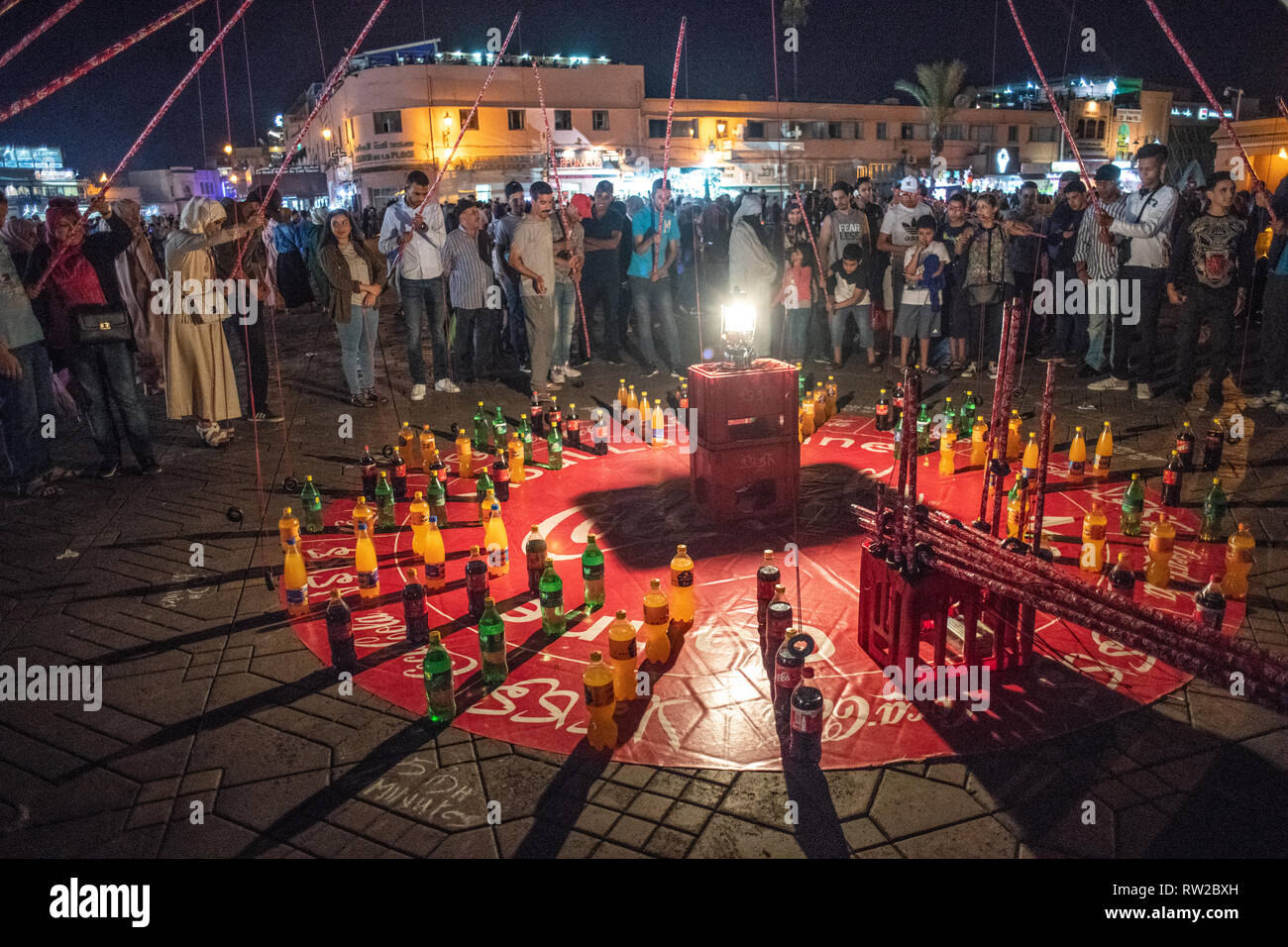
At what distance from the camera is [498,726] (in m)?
4.16

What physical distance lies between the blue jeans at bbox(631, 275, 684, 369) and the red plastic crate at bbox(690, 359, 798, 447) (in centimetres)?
499

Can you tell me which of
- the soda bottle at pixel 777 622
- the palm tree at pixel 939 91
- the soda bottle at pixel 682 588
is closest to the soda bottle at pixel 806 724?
the soda bottle at pixel 777 622

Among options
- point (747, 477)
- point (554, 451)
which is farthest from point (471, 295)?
point (747, 477)

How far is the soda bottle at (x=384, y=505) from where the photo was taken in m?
6.75

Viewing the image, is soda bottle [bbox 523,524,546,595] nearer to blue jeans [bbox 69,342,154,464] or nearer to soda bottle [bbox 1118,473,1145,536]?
soda bottle [bbox 1118,473,1145,536]

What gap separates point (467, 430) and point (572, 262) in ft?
9.85

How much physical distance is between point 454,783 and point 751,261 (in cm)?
836

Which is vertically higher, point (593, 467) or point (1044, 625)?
point (593, 467)

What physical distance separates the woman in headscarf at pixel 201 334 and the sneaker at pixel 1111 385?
31.8 feet

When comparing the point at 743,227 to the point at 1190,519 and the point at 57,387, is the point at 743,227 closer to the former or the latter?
the point at 1190,519

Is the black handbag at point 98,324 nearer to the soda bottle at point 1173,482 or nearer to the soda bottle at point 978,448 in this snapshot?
the soda bottle at point 978,448

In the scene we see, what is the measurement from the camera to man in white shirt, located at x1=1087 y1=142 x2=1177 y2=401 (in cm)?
910

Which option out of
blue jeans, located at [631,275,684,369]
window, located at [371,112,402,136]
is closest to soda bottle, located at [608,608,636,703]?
blue jeans, located at [631,275,684,369]
